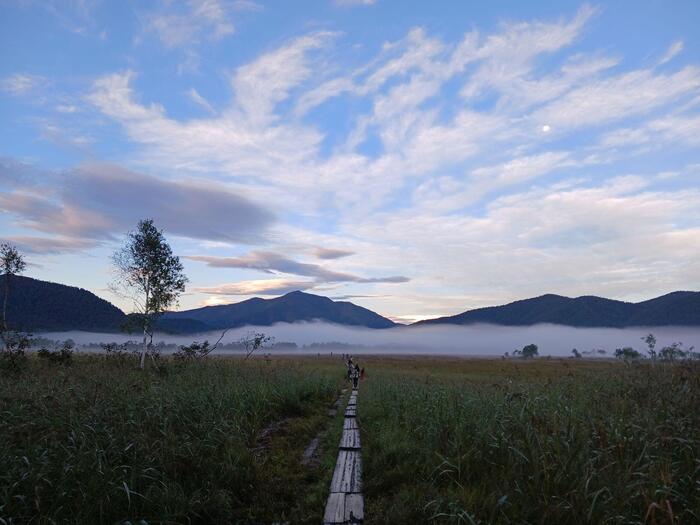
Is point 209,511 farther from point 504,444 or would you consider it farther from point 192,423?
point 504,444

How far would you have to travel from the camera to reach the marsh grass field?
538 centimetres

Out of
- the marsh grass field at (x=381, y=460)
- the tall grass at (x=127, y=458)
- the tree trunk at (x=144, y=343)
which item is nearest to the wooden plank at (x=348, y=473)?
the marsh grass field at (x=381, y=460)

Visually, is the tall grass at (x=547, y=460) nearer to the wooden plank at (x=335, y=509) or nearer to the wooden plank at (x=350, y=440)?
the wooden plank at (x=335, y=509)

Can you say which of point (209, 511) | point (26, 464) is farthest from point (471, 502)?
point (26, 464)

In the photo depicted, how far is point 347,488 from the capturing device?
7.10 metres

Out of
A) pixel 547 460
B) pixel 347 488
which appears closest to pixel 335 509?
pixel 347 488

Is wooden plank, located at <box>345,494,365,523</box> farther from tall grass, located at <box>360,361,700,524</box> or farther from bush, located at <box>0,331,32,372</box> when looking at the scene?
bush, located at <box>0,331,32,372</box>

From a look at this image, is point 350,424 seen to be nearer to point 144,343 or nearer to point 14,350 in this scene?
point 14,350

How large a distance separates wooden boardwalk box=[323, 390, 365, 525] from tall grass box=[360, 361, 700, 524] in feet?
0.71

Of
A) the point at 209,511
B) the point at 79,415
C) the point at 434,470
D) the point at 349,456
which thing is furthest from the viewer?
the point at 349,456

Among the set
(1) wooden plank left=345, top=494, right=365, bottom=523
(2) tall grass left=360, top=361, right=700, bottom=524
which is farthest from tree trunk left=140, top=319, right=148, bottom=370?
(1) wooden plank left=345, top=494, right=365, bottom=523

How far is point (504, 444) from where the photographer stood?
703cm

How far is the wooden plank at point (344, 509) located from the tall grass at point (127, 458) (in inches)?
34.1

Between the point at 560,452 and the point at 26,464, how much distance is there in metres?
8.24
